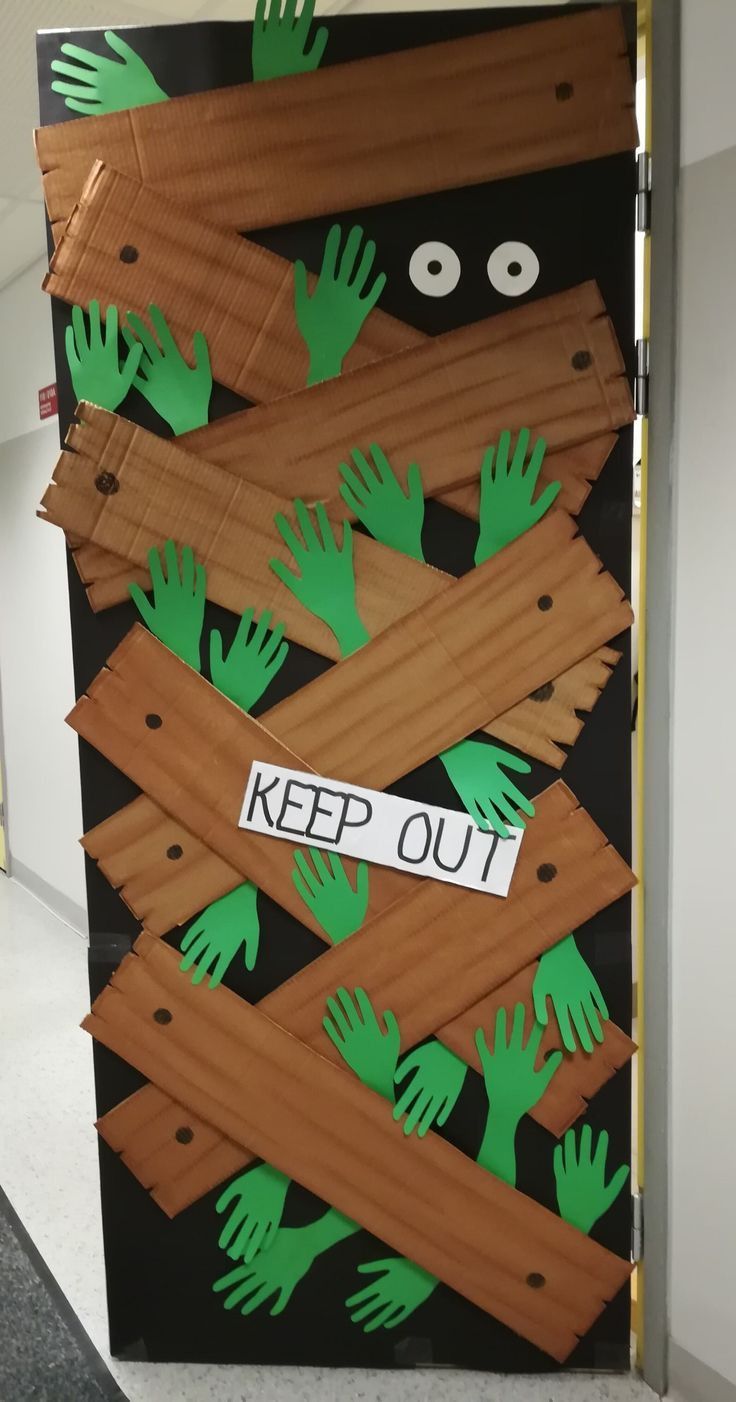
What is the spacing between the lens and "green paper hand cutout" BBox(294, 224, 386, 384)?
1.44m

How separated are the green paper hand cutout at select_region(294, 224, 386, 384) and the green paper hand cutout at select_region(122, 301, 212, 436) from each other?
161 mm

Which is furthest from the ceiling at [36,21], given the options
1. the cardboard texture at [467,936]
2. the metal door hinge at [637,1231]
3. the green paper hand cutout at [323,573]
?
the metal door hinge at [637,1231]

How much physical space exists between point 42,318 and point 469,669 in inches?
111

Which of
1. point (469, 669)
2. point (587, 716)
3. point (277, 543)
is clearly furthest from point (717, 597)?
point (277, 543)

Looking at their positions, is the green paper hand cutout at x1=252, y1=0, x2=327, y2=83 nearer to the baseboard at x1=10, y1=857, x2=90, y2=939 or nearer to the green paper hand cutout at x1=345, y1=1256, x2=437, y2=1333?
the green paper hand cutout at x1=345, y1=1256, x2=437, y2=1333

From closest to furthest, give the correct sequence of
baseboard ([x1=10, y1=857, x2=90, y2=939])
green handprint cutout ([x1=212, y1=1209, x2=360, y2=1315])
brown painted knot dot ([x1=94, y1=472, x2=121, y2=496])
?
brown painted knot dot ([x1=94, y1=472, x2=121, y2=496])
green handprint cutout ([x1=212, y1=1209, x2=360, y2=1315])
baseboard ([x1=10, y1=857, x2=90, y2=939])

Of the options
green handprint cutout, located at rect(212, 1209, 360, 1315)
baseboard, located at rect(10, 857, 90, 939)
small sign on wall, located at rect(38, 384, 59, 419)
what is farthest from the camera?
baseboard, located at rect(10, 857, 90, 939)

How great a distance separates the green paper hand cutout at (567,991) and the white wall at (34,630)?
2487 millimetres

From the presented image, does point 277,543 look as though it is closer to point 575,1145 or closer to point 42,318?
point 575,1145

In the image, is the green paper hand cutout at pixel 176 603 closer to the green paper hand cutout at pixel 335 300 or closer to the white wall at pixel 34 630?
the green paper hand cutout at pixel 335 300

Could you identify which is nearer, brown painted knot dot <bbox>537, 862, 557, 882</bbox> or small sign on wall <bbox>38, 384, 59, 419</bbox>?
brown painted knot dot <bbox>537, 862, 557, 882</bbox>

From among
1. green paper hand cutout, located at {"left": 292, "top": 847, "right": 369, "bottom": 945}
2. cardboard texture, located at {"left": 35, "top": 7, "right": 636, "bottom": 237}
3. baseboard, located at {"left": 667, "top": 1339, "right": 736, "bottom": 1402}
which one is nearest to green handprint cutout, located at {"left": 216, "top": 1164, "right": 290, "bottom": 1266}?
green paper hand cutout, located at {"left": 292, "top": 847, "right": 369, "bottom": 945}

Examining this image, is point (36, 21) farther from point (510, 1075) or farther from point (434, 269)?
point (510, 1075)

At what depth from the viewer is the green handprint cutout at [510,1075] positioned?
1556 millimetres
